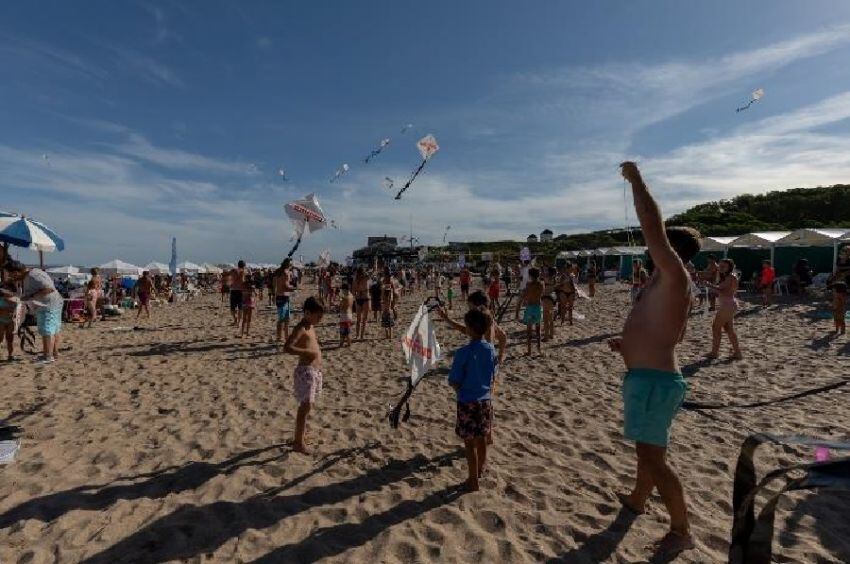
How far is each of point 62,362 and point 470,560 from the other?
7986mm

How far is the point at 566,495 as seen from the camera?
11.8 feet

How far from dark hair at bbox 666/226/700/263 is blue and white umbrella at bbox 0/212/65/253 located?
10.8 metres

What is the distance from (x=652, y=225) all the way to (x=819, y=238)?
2165 centimetres

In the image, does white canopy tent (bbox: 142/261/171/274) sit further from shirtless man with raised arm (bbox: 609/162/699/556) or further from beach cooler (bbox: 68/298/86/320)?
shirtless man with raised arm (bbox: 609/162/699/556)

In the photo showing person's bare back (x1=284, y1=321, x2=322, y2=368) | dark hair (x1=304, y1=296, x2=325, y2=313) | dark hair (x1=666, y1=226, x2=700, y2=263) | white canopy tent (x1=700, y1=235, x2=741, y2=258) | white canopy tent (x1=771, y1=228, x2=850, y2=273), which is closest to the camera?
dark hair (x1=666, y1=226, x2=700, y2=263)

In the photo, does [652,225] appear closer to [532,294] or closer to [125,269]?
[532,294]

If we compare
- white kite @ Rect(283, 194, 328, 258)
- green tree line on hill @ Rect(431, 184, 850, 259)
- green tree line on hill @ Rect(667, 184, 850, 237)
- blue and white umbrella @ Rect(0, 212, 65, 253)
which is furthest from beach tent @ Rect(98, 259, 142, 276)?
green tree line on hill @ Rect(667, 184, 850, 237)

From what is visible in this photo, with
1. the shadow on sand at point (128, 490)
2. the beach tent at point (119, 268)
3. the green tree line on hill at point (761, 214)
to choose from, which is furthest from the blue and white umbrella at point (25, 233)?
the green tree line on hill at point (761, 214)

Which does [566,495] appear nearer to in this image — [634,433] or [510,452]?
[510,452]

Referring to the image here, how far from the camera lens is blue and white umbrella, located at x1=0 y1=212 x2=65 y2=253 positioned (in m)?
9.14

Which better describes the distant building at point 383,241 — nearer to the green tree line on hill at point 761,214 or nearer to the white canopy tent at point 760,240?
the green tree line on hill at point 761,214

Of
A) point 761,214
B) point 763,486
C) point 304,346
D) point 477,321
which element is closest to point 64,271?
point 304,346

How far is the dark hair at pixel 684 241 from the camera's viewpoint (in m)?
2.73

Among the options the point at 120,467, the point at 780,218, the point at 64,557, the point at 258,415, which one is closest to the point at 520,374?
the point at 258,415
